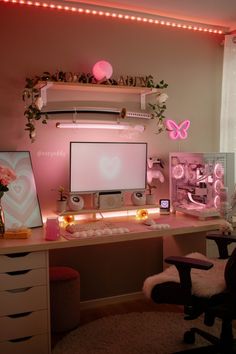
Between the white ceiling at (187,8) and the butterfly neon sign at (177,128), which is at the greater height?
the white ceiling at (187,8)

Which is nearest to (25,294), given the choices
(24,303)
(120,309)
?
(24,303)

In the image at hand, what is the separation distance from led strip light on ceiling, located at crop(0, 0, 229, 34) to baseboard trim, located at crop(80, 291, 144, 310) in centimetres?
236

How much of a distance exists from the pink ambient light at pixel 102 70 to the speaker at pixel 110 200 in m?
0.91

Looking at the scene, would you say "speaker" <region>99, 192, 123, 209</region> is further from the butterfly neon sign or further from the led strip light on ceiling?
the led strip light on ceiling

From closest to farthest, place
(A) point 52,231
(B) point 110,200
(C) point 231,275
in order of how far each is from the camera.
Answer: (C) point 231,275, (A) point 52,231, (B) point 110,200

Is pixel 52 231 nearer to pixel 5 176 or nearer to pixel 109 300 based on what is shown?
pixel 5 176

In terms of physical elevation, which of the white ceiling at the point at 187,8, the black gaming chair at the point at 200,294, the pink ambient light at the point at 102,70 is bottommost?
the black gaming chair at the point at 200,294

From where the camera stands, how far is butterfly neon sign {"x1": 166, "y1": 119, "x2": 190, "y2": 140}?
10.9 feet

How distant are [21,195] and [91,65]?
119 cm

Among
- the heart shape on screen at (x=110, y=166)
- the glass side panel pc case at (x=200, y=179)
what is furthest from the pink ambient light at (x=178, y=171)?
the heart shape on screen at (x=110, y=166)

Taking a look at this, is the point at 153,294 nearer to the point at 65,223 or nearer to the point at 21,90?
the point at 65,223

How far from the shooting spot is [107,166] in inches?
118

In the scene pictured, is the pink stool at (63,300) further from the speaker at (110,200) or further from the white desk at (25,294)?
the speaker at (110,200)

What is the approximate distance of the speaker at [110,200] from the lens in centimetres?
296
